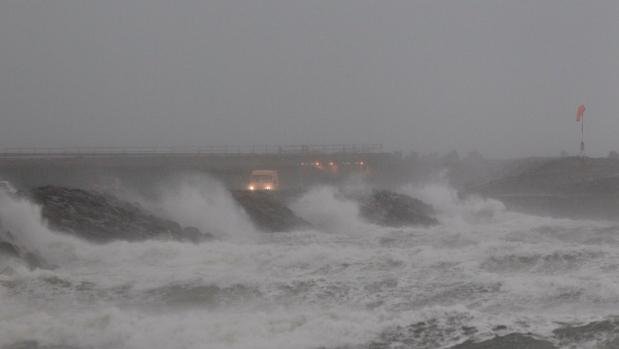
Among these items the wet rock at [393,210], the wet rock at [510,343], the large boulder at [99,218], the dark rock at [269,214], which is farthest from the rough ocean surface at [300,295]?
the wet rock at [393,210]

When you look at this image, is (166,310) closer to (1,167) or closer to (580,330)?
(580,330)

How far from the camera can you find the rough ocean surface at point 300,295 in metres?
7.53

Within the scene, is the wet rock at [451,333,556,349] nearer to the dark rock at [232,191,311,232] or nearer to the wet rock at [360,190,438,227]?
the dark rock at [232,191,311,232]

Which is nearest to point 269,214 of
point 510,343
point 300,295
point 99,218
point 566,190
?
point 99,218

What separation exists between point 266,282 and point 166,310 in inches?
83.3

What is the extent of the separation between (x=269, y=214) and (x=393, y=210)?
18.8 feet

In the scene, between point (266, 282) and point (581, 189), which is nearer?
point (266, 282)

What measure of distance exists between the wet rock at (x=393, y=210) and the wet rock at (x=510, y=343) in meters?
15.9

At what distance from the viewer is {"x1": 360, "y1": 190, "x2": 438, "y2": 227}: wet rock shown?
77.7 feet

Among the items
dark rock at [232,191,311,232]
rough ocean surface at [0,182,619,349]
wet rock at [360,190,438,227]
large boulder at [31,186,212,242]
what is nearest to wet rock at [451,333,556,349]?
rough ocean surface at [0,182,619,349]

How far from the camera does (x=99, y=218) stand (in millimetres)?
16797

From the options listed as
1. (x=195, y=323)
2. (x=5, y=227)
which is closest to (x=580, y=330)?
(x=195, y=323)

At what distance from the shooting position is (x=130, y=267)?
40.7 feet

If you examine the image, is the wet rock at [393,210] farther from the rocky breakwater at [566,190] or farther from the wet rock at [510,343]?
the wet rock at [510,343]
